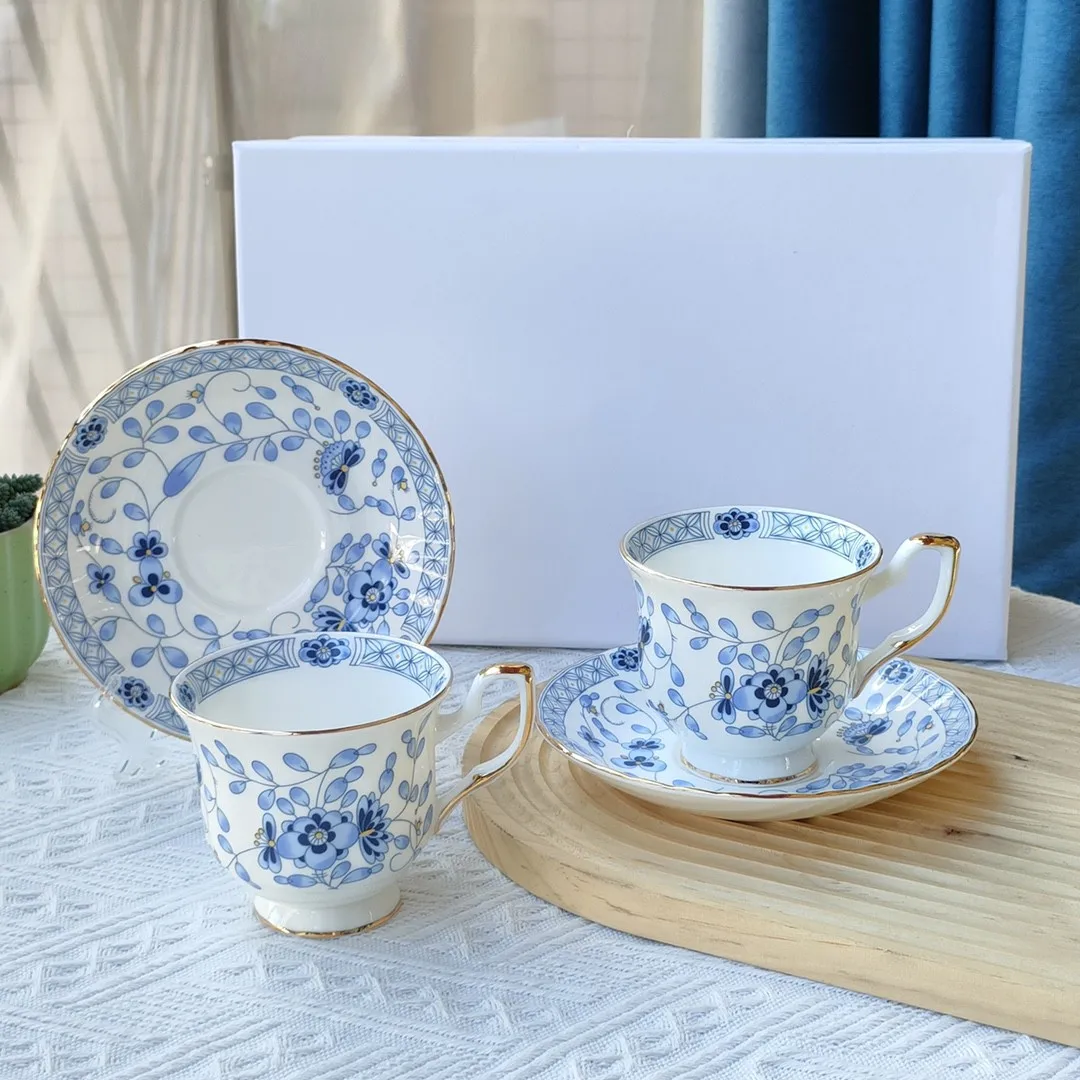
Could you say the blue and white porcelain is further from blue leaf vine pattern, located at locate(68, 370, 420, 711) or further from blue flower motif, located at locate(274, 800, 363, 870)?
blue flower motif, located at locate(274, 800, 363, 870)

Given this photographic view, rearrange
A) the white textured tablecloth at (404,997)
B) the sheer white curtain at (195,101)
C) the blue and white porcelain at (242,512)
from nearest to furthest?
the white textured tablecloth at (404,997)
the blue and white porcelain at (242,512)
the sheer white curtain at (195,101)

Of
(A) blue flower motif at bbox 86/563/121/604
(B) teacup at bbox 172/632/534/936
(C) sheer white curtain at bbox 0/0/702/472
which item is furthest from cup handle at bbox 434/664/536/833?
(C) sheer white curtain at bbox 0/0/702/472

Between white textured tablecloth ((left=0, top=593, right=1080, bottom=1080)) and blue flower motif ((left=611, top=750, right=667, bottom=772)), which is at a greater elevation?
blue flower motif ((left=611, top=750, right=667, bottom=772))

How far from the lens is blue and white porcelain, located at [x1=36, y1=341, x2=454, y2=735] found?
661 mm

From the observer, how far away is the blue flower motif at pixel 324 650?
566mm

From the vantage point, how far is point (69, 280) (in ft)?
3.87

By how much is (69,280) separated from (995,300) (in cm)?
80

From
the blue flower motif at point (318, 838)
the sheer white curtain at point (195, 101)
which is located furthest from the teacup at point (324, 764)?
the sheer white curtain at point (195, 101)

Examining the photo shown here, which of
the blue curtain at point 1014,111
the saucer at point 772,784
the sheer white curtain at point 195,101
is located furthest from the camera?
the sheer white curtain at point 195,101

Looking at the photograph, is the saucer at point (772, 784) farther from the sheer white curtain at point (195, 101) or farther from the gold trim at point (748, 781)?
the sheer white curtain at point (195, 101)

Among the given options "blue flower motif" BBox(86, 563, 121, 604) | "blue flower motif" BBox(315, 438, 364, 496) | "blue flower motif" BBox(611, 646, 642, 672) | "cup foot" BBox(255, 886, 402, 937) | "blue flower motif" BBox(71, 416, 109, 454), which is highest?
"blue flower motif" BBox(71, 416, 109, 454)

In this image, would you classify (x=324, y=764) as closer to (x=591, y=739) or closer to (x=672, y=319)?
(x=591, y=739)

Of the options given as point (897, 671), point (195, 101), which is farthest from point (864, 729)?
point (195, 101)

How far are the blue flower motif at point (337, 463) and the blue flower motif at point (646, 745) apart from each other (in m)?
0.20
